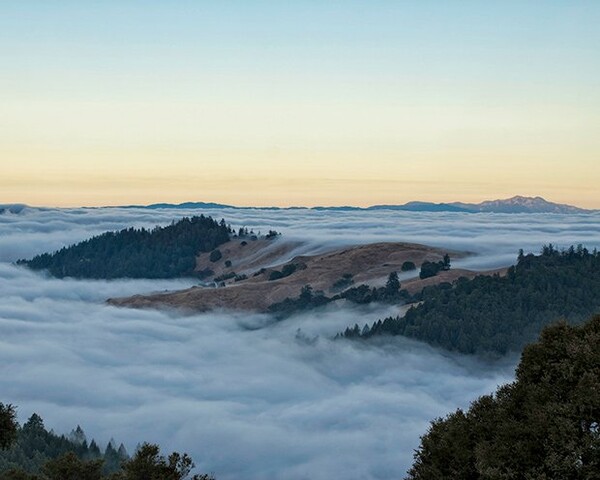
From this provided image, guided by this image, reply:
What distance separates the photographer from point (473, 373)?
194 metres

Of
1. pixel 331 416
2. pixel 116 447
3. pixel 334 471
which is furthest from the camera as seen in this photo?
pixel 331 416

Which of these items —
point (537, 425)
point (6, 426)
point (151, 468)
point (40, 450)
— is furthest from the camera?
point (40, 450)

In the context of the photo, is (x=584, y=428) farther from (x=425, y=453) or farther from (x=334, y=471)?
(x=334, y=471)

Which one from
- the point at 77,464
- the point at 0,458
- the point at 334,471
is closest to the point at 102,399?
the point at 334,471

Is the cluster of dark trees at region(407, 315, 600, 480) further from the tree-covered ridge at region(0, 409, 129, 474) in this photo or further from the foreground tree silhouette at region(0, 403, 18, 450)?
the tree-covered ridge at region(0, 409, 129, 474)

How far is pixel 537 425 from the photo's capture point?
26.8 meters

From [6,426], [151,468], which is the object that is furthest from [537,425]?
[6,426]

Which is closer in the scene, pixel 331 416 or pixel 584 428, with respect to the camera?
pixel 584 428

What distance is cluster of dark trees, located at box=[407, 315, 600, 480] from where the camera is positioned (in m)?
25.8

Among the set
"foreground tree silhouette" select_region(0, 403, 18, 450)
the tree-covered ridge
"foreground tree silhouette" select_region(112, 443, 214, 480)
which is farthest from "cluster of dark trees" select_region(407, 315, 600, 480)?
the tree-covered ridge

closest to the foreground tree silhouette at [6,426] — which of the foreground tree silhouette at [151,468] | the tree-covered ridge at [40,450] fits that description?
the foreground tree silhouette at [151,468]

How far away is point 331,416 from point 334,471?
113 feet

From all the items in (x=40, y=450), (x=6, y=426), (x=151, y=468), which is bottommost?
(x=40, y=450)

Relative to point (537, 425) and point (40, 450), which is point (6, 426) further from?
point (40, 450)
